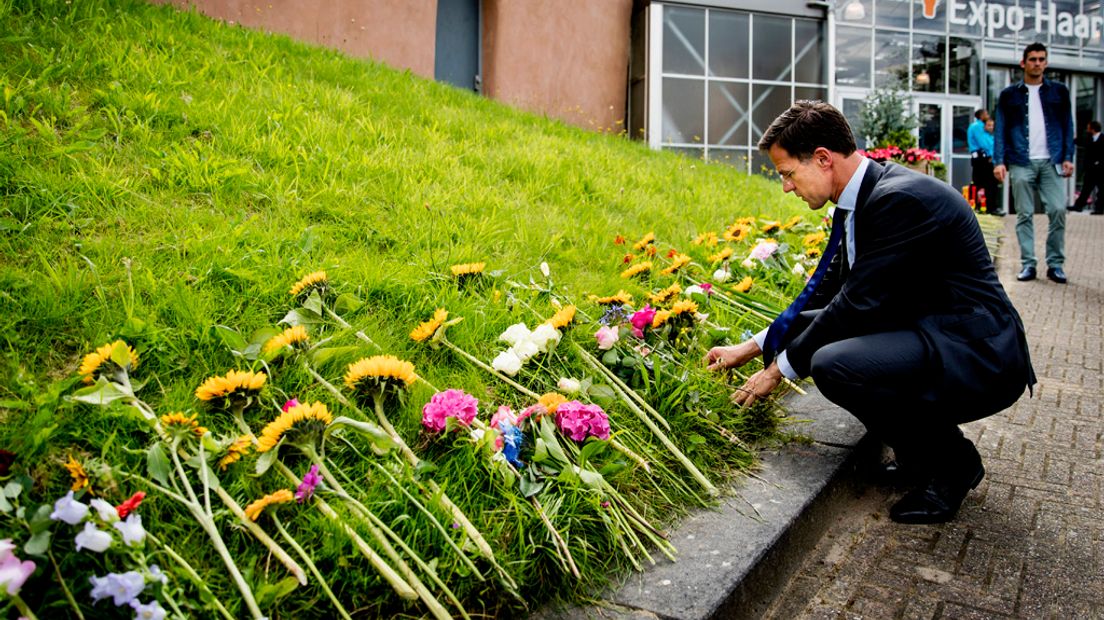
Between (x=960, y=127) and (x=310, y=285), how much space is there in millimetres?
17793

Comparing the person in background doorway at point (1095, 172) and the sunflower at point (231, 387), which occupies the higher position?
the person in background doorway at point (1095, 172)

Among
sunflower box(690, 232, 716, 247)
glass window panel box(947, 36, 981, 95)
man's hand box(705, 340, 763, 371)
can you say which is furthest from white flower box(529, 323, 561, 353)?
glass window panel box(947, 36, 981, 95)

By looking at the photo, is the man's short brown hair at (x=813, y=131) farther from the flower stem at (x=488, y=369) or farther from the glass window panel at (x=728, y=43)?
the glass window panel at (x=728, y=43)

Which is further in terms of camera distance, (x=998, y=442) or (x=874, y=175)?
(x=998, y=442)

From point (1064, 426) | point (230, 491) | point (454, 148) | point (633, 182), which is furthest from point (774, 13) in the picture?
point (230, 491)

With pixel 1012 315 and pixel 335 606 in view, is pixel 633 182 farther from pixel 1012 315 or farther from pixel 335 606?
pixel 335 606

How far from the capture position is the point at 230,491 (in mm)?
1991

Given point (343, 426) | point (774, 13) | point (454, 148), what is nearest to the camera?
point (343, 426)

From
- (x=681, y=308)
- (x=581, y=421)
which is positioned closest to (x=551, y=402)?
(x=581, y=421)

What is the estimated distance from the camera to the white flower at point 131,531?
161cm

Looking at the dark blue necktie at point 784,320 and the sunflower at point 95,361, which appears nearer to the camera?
the sunflower at point 95,361

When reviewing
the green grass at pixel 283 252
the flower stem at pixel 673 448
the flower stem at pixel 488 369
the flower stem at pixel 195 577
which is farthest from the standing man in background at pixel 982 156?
the flower stem at pixel 195 577

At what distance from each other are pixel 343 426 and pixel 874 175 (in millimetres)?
1931

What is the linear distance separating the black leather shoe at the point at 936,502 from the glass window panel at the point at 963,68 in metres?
17.1
